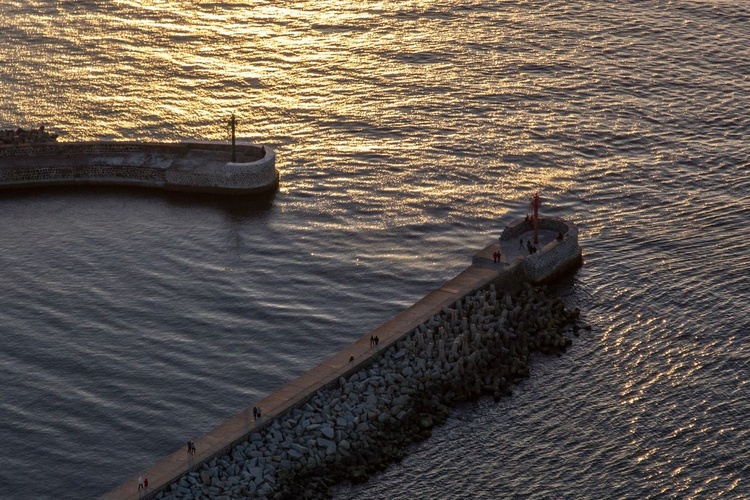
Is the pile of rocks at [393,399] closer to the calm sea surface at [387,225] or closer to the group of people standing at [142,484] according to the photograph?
the group of people standing at [142,484]

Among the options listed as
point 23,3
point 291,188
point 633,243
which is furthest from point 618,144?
point 23,3

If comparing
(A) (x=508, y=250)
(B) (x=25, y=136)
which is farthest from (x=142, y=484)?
Result: (B) (x=25, y=136)

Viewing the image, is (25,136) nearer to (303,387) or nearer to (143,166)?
(143,166)

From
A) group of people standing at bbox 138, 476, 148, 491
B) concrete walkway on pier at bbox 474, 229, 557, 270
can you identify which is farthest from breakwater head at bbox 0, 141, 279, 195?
group of people standing at bbox 138, 476, 148, 491

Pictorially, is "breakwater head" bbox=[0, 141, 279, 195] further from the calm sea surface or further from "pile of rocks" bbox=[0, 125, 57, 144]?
the calm sea surface

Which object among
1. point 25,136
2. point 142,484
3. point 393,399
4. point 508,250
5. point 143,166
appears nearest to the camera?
point 142,484

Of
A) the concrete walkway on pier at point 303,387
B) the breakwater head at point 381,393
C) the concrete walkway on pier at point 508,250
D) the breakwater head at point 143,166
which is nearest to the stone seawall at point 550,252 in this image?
the concrete walkway on pier at point 508,250
